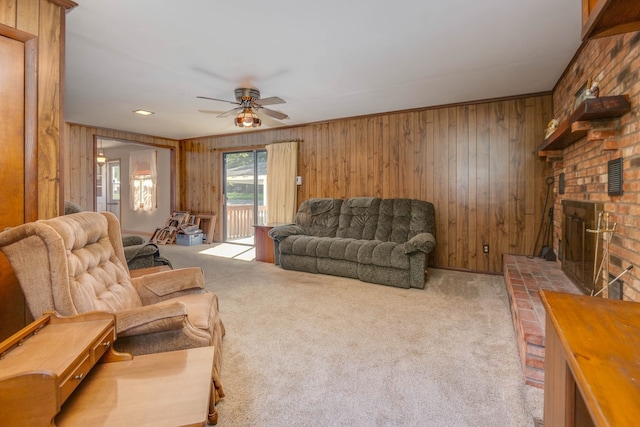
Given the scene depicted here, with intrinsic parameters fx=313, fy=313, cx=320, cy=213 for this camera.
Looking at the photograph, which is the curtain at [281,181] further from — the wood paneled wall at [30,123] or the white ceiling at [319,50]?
the wood paneled wall at [30,123]

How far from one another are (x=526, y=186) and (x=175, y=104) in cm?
484

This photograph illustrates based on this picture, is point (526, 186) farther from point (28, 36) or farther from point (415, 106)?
point (28, 36)

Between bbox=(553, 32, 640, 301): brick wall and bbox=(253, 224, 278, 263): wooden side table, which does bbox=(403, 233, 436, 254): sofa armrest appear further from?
bbox=(253, 224, 278, 263): wooden side table

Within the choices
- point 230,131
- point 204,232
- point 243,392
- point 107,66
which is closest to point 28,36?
point 107,66

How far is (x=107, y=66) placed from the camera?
313cm

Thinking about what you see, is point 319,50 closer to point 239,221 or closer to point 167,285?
point 167,285

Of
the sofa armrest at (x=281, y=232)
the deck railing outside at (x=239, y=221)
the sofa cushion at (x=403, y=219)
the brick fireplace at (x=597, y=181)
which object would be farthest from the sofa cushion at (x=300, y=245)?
the deck railing outside at (x=239, y=221)

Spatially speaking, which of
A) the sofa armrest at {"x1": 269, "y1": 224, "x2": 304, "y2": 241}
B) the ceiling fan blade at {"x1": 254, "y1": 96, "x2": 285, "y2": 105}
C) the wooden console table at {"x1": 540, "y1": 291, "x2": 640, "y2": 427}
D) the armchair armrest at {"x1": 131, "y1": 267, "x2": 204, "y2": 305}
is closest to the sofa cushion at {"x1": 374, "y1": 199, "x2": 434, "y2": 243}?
the sofa armrest at {"x1": 269, "y1": 224, "x2": 304, "y2": 241}

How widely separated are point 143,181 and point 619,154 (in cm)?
845

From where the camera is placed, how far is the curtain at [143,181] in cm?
749

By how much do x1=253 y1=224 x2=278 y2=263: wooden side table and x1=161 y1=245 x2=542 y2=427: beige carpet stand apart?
1.40m

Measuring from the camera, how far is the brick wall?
1.71 m

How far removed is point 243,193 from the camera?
680 centimetres

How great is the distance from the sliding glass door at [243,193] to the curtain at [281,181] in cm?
59
